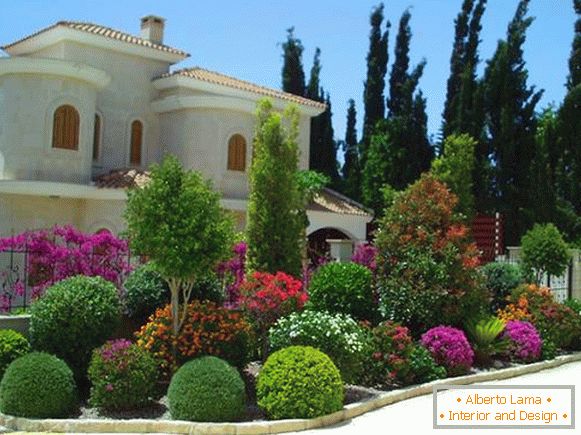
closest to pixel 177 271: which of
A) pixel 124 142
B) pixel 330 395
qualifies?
pixel 330 395

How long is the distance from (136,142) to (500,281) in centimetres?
1399

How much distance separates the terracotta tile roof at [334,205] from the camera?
26703 millimetres

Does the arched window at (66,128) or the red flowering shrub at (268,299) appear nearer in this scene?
the red flowering shrub at (268,299)

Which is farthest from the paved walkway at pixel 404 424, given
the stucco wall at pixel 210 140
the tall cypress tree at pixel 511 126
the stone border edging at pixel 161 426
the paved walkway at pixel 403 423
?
the tall cypress tree at pixel 511 126

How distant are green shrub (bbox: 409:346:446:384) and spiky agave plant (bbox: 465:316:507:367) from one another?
1618mm

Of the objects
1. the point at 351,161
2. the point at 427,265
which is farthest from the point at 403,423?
the point at 351,161

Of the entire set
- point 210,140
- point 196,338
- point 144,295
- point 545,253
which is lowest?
point 196,338

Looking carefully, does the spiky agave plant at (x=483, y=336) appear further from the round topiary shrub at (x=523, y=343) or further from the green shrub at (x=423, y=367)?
the green shrub at (x=423, y=367)

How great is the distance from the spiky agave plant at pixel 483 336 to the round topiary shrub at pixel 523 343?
54 centimetres

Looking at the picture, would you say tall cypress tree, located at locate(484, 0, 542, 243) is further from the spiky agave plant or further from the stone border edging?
the stone border edging

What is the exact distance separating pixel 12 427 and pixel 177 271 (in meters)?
2.81

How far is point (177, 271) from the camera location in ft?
32.7

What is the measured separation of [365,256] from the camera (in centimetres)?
1458

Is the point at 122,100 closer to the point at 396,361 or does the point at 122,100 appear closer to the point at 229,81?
the point at 229,81
